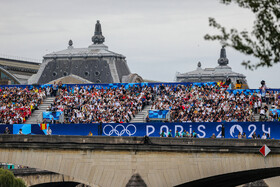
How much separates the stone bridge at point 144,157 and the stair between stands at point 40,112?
16973 mm

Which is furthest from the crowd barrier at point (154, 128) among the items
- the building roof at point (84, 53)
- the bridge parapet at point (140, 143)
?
the building roof at point (84, 53)

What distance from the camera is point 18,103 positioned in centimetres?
6938

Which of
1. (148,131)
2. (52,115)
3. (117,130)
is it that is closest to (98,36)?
(52,115)

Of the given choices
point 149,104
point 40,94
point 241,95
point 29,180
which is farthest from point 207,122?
point 29,180

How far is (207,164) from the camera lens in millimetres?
44969

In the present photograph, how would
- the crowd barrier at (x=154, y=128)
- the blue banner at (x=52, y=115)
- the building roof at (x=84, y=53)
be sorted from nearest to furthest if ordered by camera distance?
the crowd barrier at (x=154, y=128), the blue banner at (x=52, y=115), the building roof at (x=84, y=53)

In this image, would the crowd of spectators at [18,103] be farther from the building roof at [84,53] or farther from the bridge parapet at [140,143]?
the building roof at [84,53]

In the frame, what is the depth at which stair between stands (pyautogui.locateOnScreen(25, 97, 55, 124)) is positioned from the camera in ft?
216

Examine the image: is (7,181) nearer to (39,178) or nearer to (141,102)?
(141,102)

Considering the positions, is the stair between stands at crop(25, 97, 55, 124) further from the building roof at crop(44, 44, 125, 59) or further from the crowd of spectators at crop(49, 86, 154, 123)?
the building roof at crop(44, 44, 125, 59)

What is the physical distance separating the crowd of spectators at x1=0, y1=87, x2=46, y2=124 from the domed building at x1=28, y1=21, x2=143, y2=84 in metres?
42.6

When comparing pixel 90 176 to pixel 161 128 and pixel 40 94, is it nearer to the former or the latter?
pixel 161 128

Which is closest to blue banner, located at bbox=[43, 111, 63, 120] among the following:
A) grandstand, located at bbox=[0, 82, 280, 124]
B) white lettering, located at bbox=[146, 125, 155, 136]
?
grandstand, located at bbox=[0, 82, 280, 124]

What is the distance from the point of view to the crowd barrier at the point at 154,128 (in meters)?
51.9
